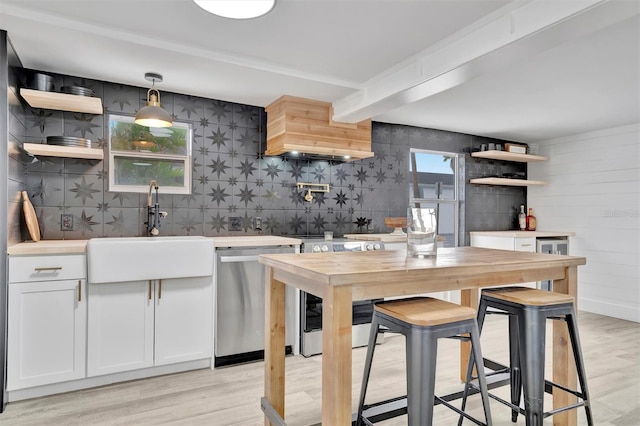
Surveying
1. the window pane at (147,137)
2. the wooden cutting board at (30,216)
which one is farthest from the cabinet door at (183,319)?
the window pane at (147,137)

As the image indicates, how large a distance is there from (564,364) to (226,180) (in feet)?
9.95

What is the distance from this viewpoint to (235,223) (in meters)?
3.76

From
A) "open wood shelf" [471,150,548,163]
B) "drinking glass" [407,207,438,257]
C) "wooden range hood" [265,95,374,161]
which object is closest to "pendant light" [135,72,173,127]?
"wooden range hood" [265,95,374,161]

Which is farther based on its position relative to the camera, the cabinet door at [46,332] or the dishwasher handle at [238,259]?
the dishwasher handle at [238,259]

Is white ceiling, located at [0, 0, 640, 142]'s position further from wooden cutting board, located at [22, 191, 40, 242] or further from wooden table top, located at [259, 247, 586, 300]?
wooden table top, located at [259, 247, 586, 300]

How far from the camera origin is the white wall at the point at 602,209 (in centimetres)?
457

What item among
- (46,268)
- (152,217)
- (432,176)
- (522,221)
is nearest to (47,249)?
(46,268)

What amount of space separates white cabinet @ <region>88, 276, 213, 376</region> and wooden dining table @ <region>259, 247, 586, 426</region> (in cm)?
119

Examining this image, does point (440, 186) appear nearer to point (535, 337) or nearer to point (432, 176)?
point (432, 176)

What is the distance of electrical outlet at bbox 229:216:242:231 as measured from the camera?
374 centimetres

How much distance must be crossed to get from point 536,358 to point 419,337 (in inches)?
28.9

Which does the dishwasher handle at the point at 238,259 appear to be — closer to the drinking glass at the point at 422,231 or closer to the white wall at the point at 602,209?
the drinking glass at the point at 422,231

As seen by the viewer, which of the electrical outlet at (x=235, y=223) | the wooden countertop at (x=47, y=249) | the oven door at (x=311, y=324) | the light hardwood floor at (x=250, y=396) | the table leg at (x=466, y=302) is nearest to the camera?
the light hardwood floor at (x=250, y=396)

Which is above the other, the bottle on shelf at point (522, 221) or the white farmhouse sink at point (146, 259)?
the bottle on shelf at point (522, 221)
